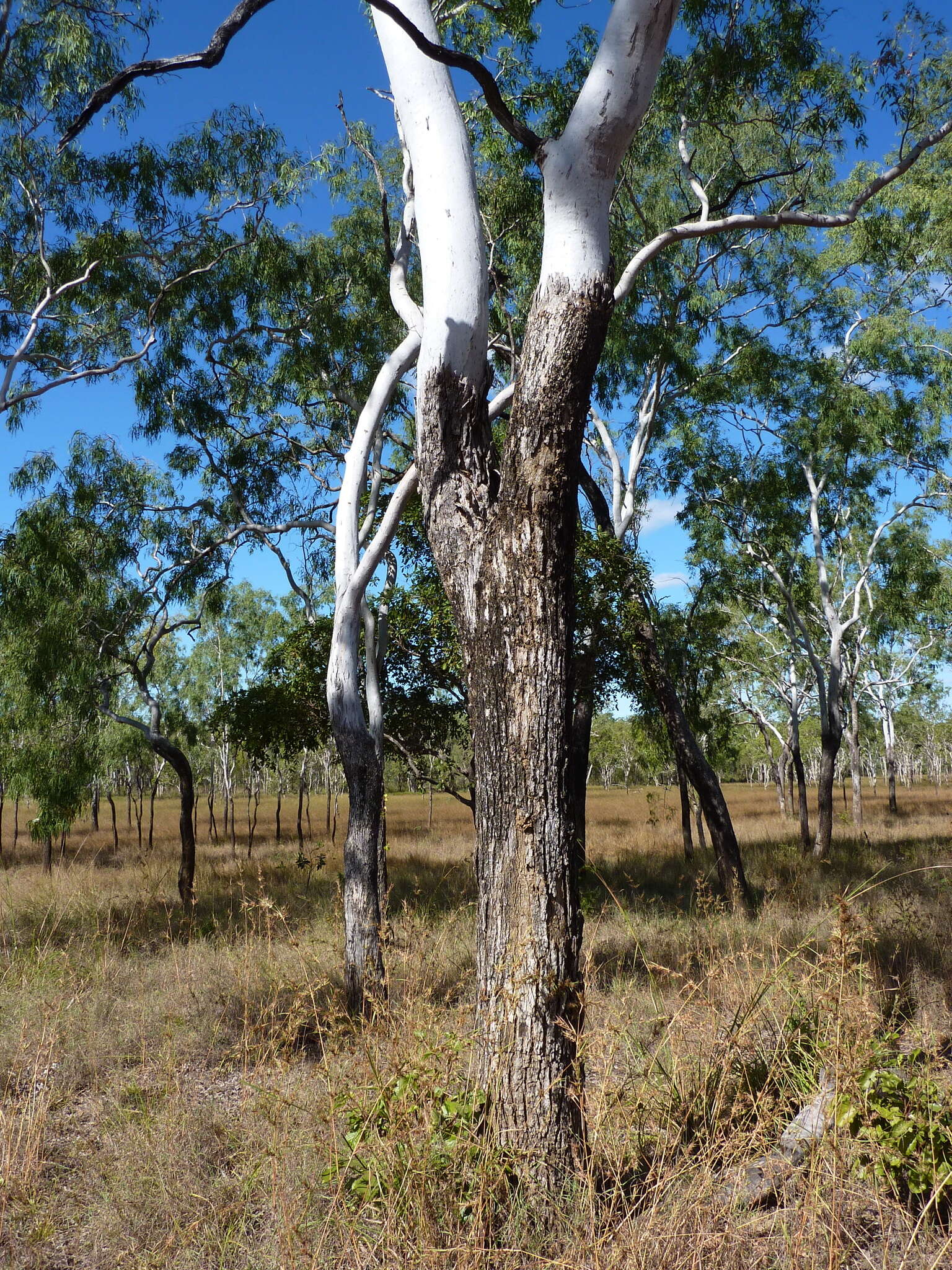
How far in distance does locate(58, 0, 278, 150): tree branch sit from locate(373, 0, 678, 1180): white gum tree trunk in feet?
3.12

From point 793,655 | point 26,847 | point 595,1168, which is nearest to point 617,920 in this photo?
point 595,1168

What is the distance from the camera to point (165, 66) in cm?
269

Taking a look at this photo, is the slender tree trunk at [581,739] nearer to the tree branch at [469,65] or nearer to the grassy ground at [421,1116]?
the grassy ground at [421,1116]

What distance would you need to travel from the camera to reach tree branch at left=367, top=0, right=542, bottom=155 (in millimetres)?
2777

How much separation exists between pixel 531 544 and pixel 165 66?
1.96m

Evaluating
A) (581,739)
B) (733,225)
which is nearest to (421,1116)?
(733,225)

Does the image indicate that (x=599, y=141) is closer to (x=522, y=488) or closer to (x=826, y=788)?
(x=522, y=488)

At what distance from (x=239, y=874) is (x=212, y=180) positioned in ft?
33.4

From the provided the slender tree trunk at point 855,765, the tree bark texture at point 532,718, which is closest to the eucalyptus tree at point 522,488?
the tree bark texture at point 532,718

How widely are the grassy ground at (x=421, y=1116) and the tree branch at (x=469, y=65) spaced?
300 cm

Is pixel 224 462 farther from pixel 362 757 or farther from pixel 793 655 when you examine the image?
pixel 793 655

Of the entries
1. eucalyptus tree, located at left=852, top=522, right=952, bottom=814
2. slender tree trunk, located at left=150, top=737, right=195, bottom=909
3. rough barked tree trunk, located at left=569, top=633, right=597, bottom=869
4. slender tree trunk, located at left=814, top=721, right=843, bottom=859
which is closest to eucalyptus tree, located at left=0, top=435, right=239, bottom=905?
slender tree trunk, located at left=150, top=737, right=195, bottom=909

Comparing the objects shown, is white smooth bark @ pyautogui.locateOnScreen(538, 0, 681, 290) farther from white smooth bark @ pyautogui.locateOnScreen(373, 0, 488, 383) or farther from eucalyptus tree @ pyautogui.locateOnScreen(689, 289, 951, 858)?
eucalyptus tree @ pyautogui.locateOnScreen(689, 289, 951, 858)

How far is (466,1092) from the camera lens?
2.81m
